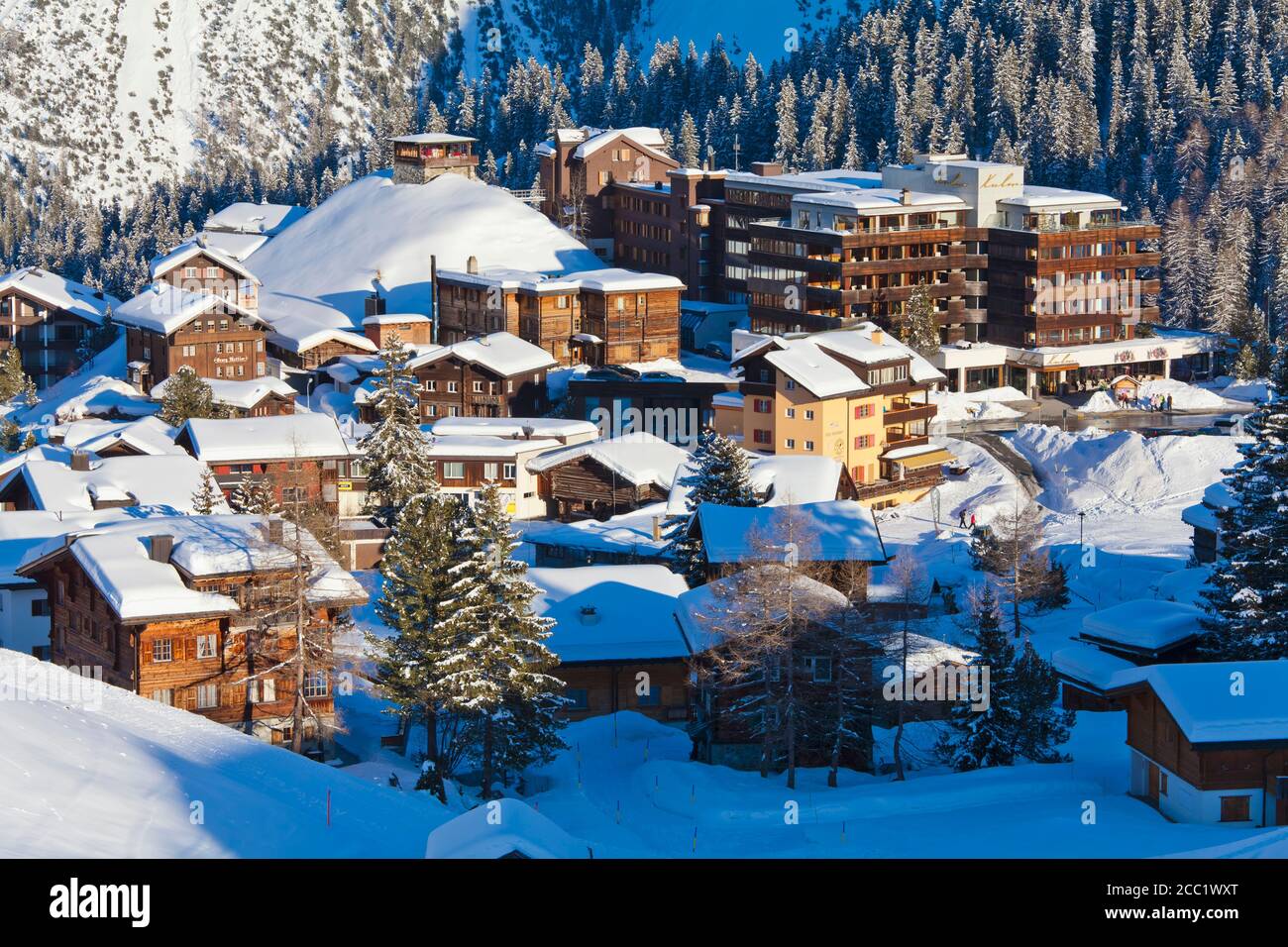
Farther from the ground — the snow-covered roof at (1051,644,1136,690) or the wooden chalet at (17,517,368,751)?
the wooden chalet at (17,517,368,751)

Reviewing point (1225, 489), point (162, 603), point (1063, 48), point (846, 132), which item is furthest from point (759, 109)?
point (162, 603)

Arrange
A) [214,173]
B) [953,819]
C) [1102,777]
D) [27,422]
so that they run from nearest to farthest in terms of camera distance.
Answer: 1. [953,819]
2. [1102,777]
3. [27,422]
4. [214,173]

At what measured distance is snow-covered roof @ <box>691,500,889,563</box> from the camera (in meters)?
56.5

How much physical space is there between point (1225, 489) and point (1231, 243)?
48.8m

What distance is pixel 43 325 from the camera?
4599 inches

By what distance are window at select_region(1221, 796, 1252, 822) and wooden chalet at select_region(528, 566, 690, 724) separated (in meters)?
16.2

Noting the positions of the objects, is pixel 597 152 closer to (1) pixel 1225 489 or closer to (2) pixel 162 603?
(1) pixel 1225 489

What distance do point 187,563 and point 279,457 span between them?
28.7 meters

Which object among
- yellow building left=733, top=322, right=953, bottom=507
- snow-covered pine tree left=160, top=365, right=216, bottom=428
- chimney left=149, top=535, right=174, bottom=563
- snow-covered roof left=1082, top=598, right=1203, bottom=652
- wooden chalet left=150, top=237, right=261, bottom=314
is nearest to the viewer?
chimney left=149, top=535, right=174, bottom=563

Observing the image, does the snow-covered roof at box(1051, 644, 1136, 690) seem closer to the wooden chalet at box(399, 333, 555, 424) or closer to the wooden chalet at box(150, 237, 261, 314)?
the wooden chalet at box(399, 333, 555, 424)

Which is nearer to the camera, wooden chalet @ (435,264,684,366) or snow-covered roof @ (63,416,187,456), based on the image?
snow-covered roof @ (63,416,187,456)

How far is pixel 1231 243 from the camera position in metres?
113

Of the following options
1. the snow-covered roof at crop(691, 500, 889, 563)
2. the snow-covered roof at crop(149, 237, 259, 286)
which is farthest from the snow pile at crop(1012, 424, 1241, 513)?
the snow-covered roof at crop(149, 237, 259, 286)

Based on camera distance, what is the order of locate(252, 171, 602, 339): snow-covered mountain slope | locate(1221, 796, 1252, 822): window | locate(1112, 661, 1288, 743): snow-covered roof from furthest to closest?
locate(252, 171, 602, 339): snow-covered mountain slope < locate(1221, 796, 1252, 822): window < locate(1112, 661, 1288, 743): snow-covered roof
